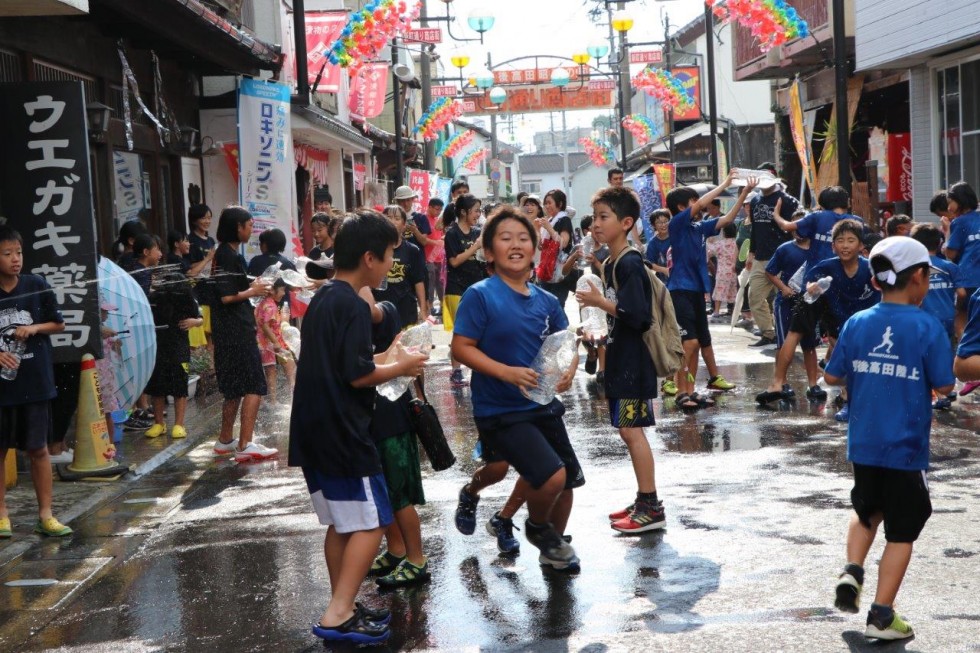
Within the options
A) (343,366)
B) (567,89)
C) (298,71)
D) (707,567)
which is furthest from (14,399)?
(567,89)

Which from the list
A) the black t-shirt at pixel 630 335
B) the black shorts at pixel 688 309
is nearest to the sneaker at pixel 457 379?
the black shorts at pixel 688 309

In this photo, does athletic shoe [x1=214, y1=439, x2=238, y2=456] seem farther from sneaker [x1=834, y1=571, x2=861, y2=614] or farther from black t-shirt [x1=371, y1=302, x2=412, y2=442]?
sneaker [x1=834, y1=571, x2=861, y2=614]

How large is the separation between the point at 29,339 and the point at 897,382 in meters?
5.07

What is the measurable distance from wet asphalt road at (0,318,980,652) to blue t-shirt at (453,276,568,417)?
90 centimetres

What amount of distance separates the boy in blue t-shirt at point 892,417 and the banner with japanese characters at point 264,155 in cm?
1153

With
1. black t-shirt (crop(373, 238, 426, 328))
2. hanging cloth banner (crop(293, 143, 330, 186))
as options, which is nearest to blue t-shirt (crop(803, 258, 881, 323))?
black t-shirt (crop(373, 238, 426, 328))

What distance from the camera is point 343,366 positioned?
4828mm

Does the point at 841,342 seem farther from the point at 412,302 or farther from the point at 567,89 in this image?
the point at 567,89

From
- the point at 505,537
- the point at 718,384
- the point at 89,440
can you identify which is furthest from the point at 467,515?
the point at 718,384

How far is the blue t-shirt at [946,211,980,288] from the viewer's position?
10656 mm

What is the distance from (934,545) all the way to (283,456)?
534 cm

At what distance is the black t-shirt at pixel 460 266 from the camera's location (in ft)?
41.2

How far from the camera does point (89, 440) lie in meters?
8.83

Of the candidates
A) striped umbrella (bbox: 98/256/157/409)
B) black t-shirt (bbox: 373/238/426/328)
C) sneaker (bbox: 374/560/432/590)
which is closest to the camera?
sneaker (bbox: 374/560/432/590)
